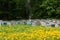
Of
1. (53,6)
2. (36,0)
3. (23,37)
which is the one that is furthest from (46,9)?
(23,37)

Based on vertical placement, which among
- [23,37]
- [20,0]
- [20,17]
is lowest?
[20,17]

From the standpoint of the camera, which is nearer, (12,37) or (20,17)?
(12,37)

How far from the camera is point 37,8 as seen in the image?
86.0ft

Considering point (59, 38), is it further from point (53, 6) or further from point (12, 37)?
point (53, 6)

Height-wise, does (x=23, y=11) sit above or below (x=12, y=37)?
below

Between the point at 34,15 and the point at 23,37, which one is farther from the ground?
the point at 23,37

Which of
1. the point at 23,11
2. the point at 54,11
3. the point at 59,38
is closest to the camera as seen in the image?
the point at 59,38

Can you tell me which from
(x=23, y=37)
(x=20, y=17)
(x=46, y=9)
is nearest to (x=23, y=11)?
(x=20, y=17)

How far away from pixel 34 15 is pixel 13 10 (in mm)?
2097

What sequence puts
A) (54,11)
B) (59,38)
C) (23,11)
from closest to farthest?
(59,38) < (54,11) < (23,11)

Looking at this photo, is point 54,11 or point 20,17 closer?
point 54,11

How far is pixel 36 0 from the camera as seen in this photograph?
2658 centimetres

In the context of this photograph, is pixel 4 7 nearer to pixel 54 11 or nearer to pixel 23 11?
pixel 23 11

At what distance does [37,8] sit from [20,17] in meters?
1.84
